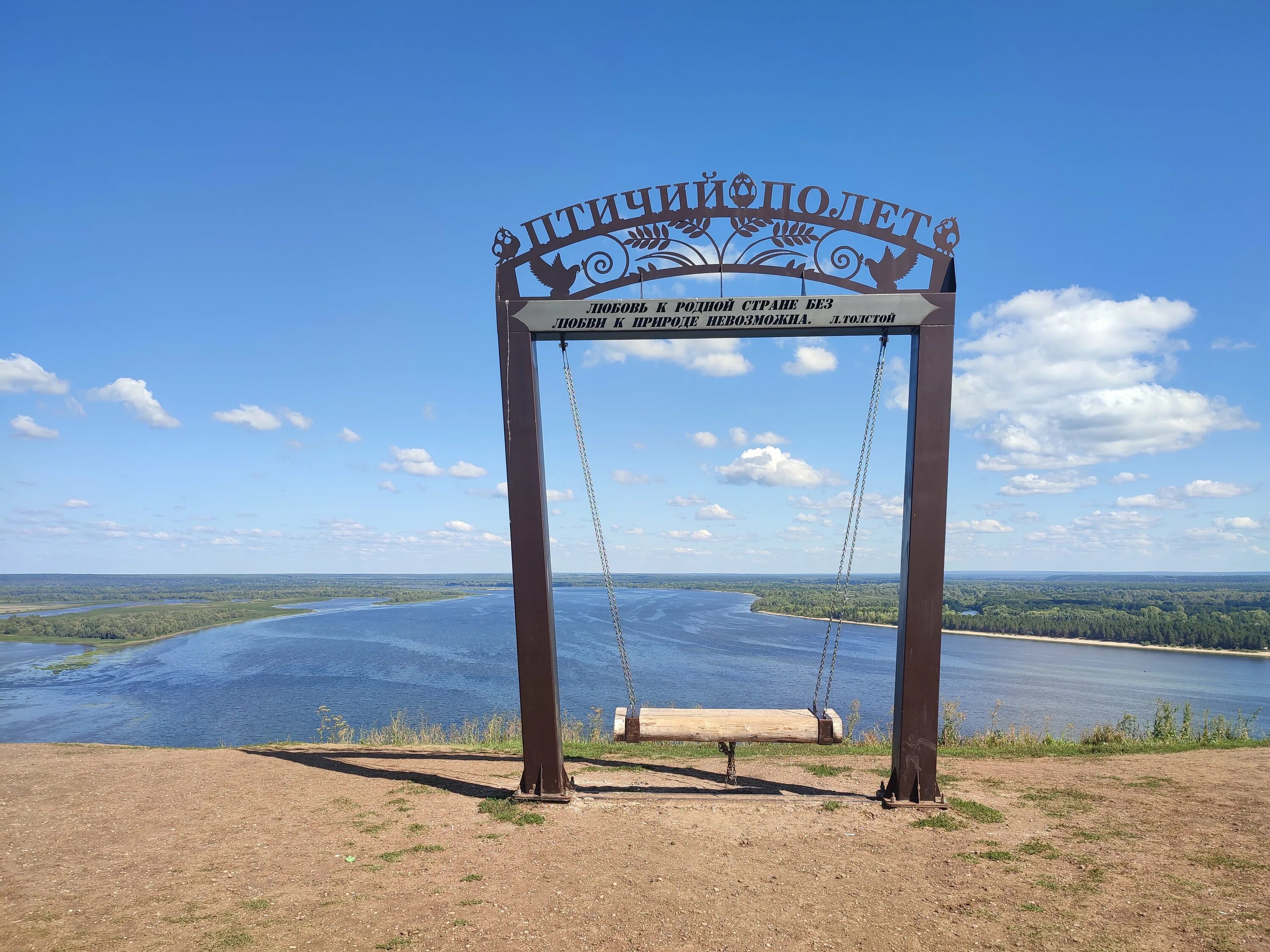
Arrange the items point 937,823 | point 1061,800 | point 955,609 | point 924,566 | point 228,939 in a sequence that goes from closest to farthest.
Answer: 1. point 228,939
2. point 937,823
3. point 924,566
4. point 1061,800
5. point 955,609

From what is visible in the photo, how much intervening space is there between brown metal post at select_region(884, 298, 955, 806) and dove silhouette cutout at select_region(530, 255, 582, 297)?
9.72 feet

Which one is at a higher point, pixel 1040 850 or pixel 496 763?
pixel 1040 850

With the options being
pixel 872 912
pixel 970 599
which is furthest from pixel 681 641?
pixel 970 599

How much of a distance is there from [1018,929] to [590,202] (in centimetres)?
578

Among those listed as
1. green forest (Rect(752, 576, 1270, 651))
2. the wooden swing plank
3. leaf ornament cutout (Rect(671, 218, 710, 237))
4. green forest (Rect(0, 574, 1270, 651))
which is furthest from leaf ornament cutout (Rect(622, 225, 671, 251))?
green forest (Rect(752, 576, 1270, 651))

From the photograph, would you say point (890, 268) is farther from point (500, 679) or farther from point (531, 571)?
point (500, 679)

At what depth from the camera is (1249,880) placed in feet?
13.2

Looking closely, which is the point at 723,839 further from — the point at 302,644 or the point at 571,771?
the point at 302,644

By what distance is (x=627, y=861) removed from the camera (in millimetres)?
4457

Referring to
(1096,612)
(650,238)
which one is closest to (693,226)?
(650,238)

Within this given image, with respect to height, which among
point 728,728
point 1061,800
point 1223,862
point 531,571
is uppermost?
point 531,571

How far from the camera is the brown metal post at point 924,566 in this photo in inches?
217

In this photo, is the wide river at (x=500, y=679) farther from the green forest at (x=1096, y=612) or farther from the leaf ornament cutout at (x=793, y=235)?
the leaf ornament cutout at (x=793, y=235)

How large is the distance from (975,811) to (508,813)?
3675mm
